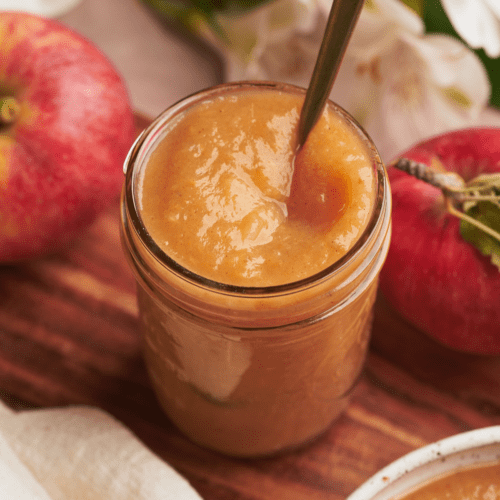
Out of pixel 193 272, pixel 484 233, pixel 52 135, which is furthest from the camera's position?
pixel 52 135

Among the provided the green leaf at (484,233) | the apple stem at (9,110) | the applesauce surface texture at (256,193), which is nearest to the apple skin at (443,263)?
the green leaf at (484,233)

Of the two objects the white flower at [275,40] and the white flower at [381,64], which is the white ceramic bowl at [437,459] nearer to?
the white flower at [381,64]

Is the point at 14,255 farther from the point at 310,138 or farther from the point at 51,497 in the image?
the point at 310,138

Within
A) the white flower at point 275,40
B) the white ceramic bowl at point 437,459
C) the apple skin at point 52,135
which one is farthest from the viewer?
the white flower at point 275,40

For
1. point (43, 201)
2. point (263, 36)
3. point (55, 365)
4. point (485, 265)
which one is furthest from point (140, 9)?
point (485, 265)

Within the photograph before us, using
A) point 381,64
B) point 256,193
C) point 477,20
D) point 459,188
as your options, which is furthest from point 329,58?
point 381,64

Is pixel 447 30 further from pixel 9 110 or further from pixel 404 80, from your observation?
pixel 9 110
